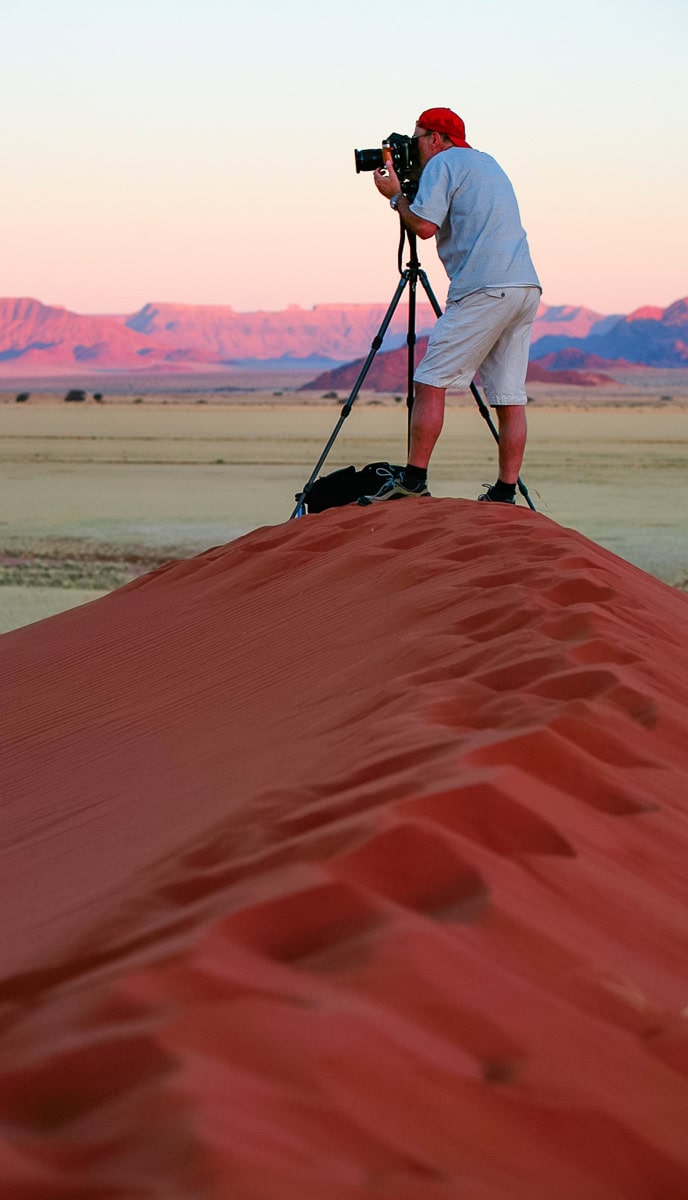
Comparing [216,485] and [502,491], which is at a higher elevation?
[502,491]

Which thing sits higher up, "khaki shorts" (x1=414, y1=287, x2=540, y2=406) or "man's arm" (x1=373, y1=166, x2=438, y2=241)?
"man's arm" (x1=373, y1=166, x2=438, y2=241)

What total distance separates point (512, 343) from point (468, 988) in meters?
4.85

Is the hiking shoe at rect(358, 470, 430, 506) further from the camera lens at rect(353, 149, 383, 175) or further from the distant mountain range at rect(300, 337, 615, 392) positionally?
the distant mountain range at rect(300, 337, 615, 392)

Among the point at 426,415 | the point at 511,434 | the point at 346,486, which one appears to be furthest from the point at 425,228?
the point at 346,486

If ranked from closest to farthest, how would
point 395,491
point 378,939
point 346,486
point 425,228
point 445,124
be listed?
point 378,939, point 425,228, point 445,124, point 395,491, point 346,486

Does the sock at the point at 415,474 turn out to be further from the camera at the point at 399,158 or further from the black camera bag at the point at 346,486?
the camera at the point at 399,158

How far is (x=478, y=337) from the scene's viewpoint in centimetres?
606

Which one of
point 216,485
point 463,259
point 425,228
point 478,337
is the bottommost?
point 216,485

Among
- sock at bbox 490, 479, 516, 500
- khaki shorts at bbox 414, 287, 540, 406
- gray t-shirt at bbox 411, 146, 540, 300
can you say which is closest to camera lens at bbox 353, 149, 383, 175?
gray t-shirt at bbox 411, 146, 540, 300

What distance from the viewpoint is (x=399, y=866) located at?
2084 mm

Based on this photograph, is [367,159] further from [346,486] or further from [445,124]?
[346,486]

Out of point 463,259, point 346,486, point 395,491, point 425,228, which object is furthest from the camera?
point 346,486

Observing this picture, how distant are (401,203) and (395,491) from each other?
Result: 1313mm

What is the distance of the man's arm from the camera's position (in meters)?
5.98
